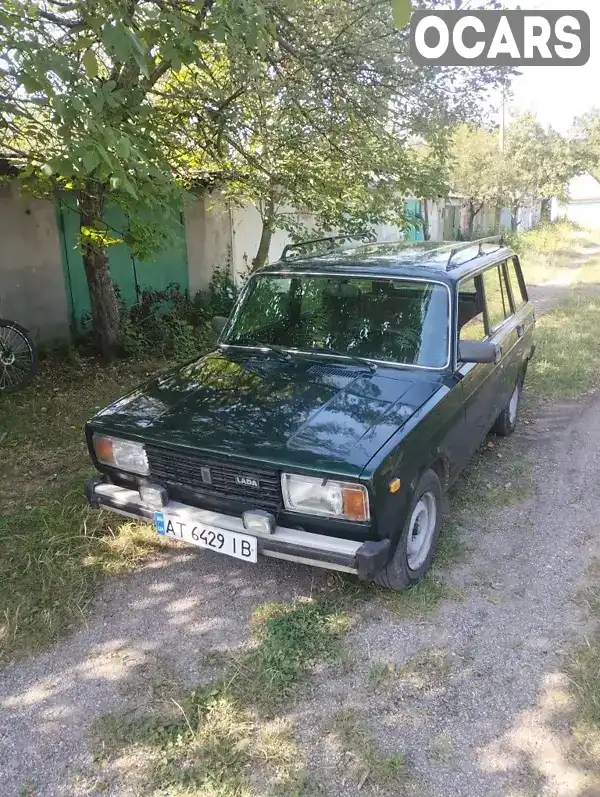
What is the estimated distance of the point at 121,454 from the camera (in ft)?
10.6

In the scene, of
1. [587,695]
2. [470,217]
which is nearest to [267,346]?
[587,695]

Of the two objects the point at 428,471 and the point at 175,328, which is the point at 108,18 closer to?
the point at 428,471

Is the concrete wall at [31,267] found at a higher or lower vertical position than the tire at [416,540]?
higher

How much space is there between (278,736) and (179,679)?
569 millimetres

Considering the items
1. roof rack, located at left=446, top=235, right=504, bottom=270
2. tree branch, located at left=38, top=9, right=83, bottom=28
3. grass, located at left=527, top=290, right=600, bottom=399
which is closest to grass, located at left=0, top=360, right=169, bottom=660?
roof rack, located at left=446, top=235, right=504, bottom=270

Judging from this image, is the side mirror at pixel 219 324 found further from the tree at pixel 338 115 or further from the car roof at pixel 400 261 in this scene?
the tree at pixel 338 115

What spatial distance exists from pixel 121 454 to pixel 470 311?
2408 mm

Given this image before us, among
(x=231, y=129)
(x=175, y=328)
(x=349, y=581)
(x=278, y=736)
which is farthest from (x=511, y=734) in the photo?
(x=175, y=328)

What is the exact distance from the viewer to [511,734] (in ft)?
7.85

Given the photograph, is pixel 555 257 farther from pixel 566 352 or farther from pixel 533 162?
pixel 566 352

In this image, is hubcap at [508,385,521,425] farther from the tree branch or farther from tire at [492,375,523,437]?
the tree branch

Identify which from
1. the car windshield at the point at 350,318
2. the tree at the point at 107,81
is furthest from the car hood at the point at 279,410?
the tree at the point at 107,81

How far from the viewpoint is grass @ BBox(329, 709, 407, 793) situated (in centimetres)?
220

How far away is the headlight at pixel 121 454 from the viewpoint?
10.4ft
